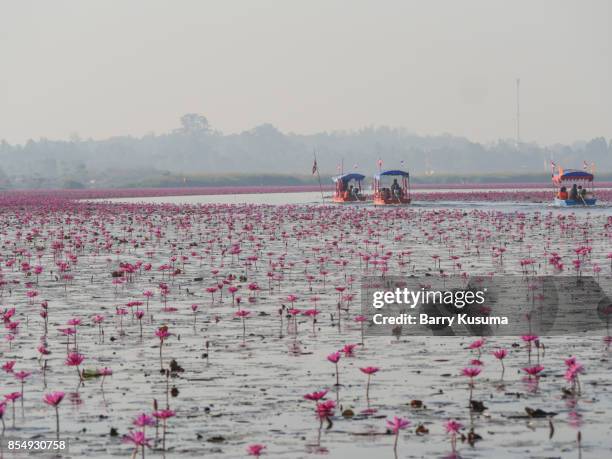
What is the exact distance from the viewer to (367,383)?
42.6 ft

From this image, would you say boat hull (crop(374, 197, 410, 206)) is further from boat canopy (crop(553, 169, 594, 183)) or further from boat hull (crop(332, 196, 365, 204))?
boat canopy (crop(553, 169, 594, 183))

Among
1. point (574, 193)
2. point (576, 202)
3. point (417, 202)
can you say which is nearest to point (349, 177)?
point (417, 202)

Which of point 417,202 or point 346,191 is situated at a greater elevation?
point 346,191

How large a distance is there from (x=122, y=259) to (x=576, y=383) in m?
21.6

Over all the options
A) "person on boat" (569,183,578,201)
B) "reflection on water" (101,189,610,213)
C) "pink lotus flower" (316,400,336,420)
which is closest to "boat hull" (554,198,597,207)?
"person on boat" (569,183,578,201)

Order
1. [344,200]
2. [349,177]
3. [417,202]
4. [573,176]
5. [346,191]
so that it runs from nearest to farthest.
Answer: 1. [573,176]
2. [417,202]
3. [344,200]
4. [349,177]
5. [346,191]

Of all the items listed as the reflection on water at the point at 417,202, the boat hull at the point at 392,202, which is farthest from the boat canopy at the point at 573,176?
the boat hull at the point at 392,202

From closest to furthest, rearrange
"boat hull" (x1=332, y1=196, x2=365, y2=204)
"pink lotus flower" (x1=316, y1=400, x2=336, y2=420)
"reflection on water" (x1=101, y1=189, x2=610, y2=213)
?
1. "pink lotus flower" (x1=316, y1=400, x2=336, y2=420)
2. "reflection on water" (x1=101, y1=189, x2=610, y2=213)
3. "boat hull" (x1=332, y1=196, x2=365, y2=204)

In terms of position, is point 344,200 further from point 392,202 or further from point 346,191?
point 392,202

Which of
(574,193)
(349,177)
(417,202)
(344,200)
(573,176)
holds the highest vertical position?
(349,177)

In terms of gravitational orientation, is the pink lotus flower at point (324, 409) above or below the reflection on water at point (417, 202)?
below

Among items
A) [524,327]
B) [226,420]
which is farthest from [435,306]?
[226,420]

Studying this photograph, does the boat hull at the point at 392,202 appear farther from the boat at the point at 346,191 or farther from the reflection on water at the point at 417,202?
the boat at the point at 346,191

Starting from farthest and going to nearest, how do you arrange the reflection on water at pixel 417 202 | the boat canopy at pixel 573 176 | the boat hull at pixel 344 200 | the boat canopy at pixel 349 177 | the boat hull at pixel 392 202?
the boat canopy at pixel 349 177, the boat hull at pixel 344 200, the boat hull at pixel 392 202, the boat canopy at pixel 573 176, the reflection on water at pixel 417 202
